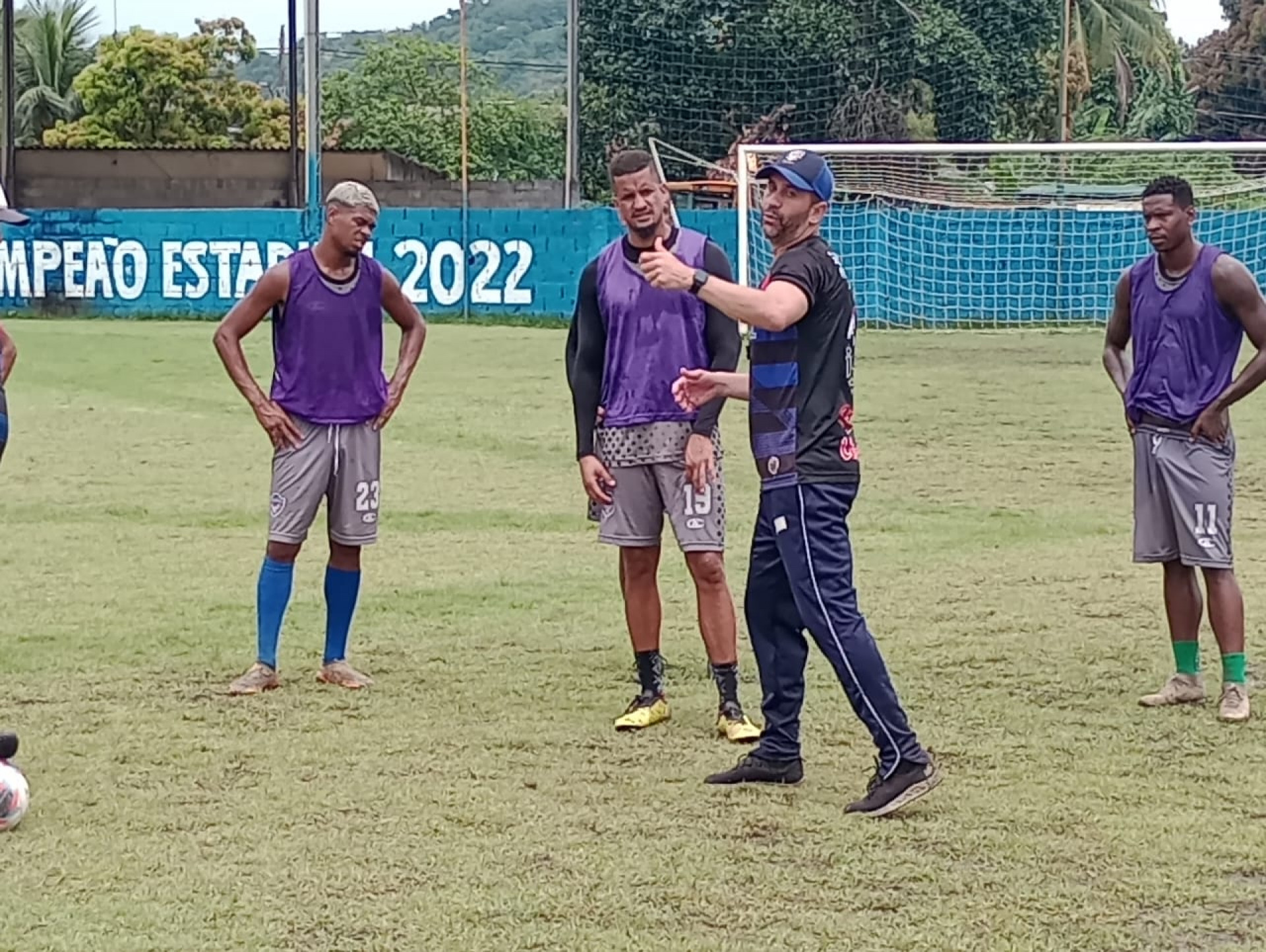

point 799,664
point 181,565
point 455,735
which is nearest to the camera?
point 799,664

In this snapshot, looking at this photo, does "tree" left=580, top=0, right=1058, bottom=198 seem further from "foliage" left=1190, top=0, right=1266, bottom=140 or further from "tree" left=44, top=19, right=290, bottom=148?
"foliage" left=1190, top=0, right=1266, bottom=140

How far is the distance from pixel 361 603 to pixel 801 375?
4155mm

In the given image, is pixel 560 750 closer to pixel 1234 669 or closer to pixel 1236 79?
pixel 1234 669

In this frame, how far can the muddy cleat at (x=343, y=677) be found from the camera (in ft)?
25.0

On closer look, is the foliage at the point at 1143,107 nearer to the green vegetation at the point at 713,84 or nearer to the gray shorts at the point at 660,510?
the green vegetation at the point at 713,84

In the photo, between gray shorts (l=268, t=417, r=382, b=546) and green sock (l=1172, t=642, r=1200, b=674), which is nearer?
green sock (l=1172, t=642, r=1200, b=674)

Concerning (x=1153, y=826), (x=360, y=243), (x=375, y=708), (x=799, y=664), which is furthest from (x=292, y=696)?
(x=1153, y=826)

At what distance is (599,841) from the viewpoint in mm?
5547

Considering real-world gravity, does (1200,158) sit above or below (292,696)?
above

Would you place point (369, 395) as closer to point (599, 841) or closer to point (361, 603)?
point (361, 603)

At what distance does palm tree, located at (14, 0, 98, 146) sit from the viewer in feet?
183

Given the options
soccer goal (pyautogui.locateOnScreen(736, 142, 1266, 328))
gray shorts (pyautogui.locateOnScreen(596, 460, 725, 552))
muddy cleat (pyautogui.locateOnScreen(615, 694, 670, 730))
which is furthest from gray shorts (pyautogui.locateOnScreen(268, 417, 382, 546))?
soccer goal (pyautogui.locateOnScreen(736, 142, 1266, 328))

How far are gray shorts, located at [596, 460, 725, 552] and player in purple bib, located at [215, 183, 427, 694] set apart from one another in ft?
3.82

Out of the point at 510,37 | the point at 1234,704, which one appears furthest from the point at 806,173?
the point at 510,37
